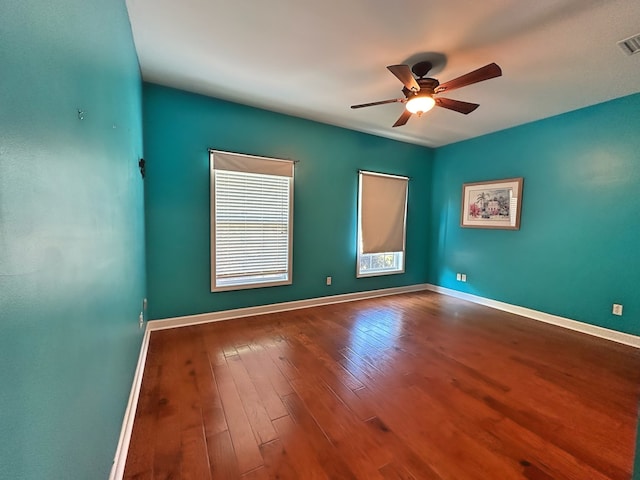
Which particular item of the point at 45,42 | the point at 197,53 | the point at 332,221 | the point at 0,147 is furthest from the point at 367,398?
the point at 197,53

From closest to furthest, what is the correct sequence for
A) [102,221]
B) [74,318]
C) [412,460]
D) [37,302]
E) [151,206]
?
1. [37,302]
2. [74,318]
3. [102,221]
4. [412,460]
5. [151,206]

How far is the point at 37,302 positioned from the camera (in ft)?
1.88

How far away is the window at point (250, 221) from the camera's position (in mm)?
3223

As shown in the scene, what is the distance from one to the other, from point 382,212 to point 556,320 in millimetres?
2719

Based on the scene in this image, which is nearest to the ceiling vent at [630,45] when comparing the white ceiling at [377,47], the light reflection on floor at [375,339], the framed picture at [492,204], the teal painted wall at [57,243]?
the white ceiling at [377,47]

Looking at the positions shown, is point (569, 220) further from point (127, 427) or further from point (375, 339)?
point (127, 427)

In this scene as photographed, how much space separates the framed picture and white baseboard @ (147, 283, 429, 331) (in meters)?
1.67

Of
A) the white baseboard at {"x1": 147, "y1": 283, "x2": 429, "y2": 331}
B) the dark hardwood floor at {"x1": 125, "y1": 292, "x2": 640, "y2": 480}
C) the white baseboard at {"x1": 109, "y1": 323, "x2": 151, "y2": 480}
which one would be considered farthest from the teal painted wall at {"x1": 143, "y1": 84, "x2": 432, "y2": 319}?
the white baseboard at {"x1": 109, "y1": 323, "x2": 151, "y2": 480}

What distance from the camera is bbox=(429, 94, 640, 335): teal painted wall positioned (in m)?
2.90

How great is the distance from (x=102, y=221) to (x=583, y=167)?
467 centimetres

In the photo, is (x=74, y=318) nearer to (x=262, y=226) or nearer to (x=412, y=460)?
(x=412, y=460)

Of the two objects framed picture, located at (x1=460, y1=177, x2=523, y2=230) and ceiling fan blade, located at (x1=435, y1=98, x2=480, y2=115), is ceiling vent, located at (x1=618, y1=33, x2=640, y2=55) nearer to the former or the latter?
ceiling fan blade, located at (x1=435, y1=98, x2=480, y2=115)

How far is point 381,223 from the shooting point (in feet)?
14.8

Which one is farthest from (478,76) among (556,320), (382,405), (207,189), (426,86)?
(556,320)
